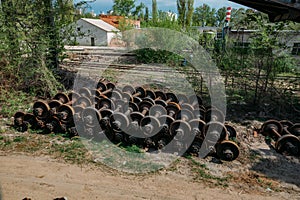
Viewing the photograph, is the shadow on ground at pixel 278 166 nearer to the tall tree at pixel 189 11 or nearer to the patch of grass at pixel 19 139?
the patch of grass at pixel 19 139

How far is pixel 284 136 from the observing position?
433cm

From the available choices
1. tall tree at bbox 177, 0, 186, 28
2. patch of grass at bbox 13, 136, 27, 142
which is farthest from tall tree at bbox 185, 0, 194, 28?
patch of grass at bbox 13, 136, 27, 142

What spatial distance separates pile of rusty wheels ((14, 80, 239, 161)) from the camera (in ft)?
13.9

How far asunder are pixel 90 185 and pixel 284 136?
11.6 ft

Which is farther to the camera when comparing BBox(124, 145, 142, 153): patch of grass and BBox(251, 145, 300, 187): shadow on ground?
BBox(124, 145, 142, 153): patch of grass

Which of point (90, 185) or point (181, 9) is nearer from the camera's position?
point (90, 185)

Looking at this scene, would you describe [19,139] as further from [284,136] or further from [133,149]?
[284,136]

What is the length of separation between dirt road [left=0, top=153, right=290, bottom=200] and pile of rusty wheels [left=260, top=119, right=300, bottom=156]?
135 centimetres

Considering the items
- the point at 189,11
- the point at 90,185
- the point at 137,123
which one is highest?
the point at 189,11

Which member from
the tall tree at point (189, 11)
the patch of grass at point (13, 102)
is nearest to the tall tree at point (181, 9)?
the tall tree at point (189, 11)

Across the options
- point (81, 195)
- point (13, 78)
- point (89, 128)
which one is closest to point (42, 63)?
point (13, 78)

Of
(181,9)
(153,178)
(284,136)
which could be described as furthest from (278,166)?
(181,9)

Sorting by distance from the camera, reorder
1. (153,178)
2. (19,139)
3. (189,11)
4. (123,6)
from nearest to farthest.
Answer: (153,178) < (19,139) < (189,11) < (123,6)

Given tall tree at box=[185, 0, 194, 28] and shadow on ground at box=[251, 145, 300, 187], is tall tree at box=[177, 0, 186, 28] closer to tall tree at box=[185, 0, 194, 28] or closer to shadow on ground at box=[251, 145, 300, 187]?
tall tree at box=[185, 0, 194, 28]
